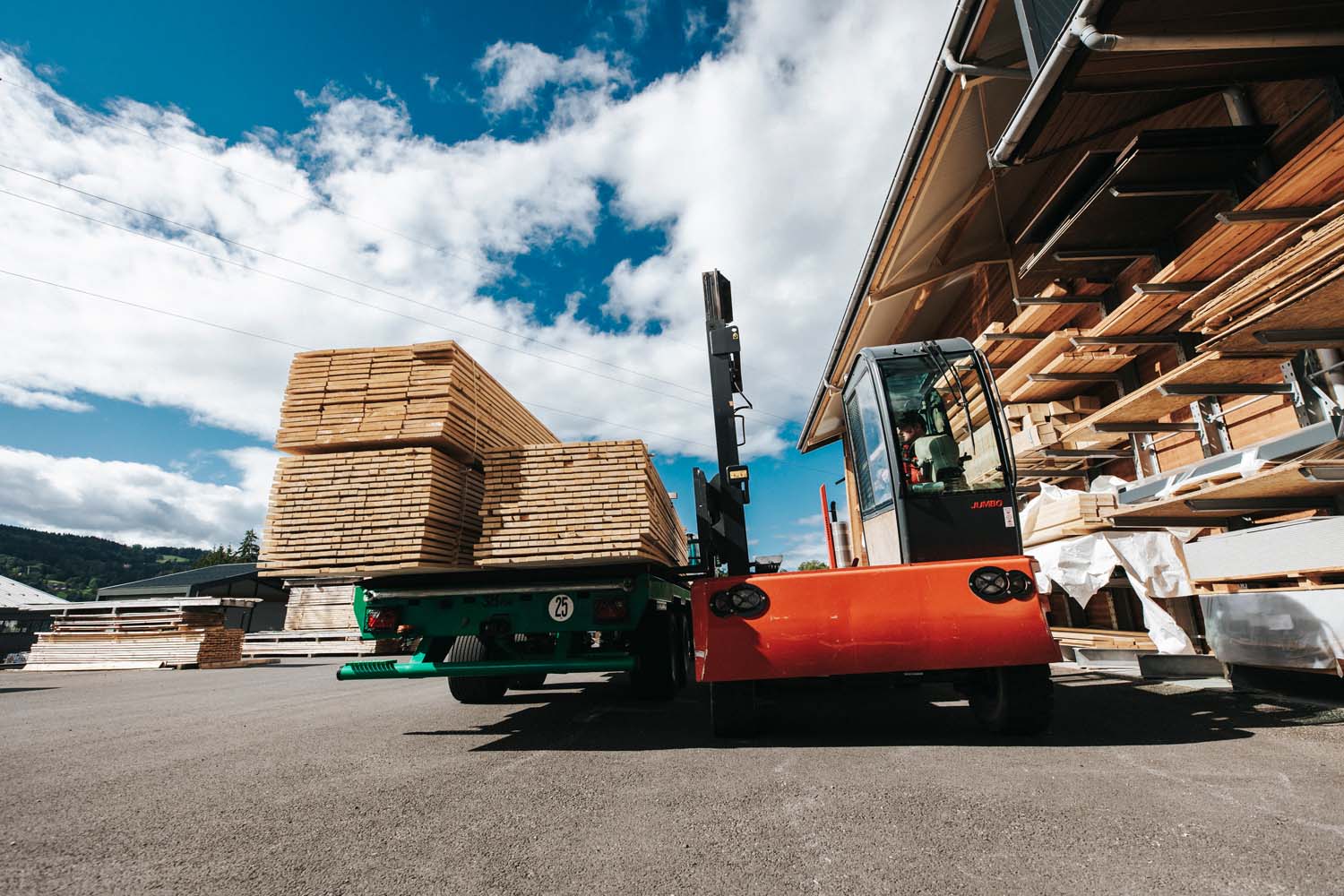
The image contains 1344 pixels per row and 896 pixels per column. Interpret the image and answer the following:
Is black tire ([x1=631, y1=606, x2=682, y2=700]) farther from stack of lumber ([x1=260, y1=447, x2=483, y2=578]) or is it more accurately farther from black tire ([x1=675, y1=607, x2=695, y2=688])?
stack of lumber ([x1=260, y1=447, x2=483, y2=578])

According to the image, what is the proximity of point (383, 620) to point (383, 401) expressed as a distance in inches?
73.8

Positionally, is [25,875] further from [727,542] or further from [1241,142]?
[1241,142]

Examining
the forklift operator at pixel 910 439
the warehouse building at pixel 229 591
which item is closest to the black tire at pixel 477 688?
the forklift operator at pixel 910 439

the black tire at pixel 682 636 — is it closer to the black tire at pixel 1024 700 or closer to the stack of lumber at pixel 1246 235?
the black tire at pixel 1024 700

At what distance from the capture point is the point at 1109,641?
28.8ft

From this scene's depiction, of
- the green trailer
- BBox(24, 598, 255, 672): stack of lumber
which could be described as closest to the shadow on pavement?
the green trailer

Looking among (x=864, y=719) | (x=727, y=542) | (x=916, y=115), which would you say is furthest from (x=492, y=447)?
(x=916, y=115)

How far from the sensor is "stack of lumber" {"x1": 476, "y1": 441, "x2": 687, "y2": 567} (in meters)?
5.03

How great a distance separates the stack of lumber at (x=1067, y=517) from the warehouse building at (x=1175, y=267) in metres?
0.04

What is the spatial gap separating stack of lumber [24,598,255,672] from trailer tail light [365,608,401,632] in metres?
14.7

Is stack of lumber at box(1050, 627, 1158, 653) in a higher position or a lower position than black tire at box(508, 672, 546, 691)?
higher

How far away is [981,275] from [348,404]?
1068cm

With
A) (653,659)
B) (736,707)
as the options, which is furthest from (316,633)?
(736,707)

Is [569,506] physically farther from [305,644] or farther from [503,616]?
[305,644]
